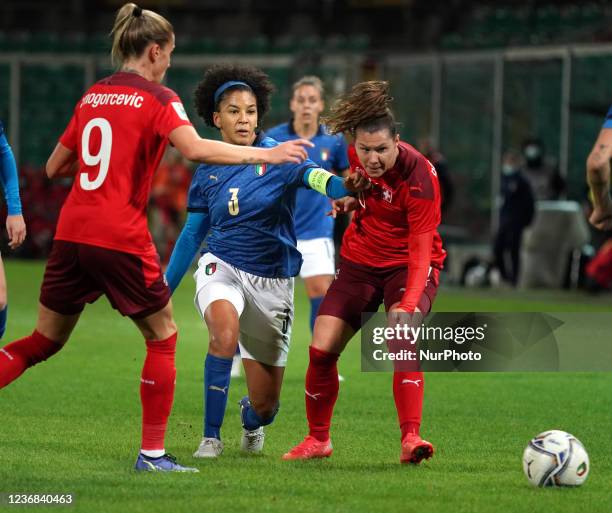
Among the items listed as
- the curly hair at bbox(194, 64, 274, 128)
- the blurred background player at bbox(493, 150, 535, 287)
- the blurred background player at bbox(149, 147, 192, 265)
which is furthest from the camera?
the blurred background player at bbox(149, 147, 192, 265)

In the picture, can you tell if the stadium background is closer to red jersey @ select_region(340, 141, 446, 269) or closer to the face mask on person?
red jersey @ select_region(340, 141, 446, 269)

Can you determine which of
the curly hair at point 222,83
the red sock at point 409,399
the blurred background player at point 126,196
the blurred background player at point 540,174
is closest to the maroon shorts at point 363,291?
the red sock at point 409,399

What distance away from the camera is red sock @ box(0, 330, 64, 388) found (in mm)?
6055

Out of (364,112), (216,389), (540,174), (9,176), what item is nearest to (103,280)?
(216,389)

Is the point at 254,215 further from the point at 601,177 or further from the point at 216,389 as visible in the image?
the point at 601,177

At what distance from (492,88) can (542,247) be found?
3.48 meters

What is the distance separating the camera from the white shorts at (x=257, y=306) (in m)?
6.98

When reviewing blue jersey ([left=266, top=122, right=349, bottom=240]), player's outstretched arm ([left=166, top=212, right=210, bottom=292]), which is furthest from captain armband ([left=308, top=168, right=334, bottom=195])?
blue jersey ([left=266, top=122, right=349, bottom=240])

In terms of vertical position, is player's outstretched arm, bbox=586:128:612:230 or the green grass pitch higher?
player's outstretched arm, bbox=586:128:612:230

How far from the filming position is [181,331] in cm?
1384

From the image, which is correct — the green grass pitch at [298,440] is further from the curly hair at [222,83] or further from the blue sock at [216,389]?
the curly hair at [222,83]

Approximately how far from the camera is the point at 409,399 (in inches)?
262

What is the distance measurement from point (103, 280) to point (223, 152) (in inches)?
31.8

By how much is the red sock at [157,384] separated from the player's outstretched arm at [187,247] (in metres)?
1.07
